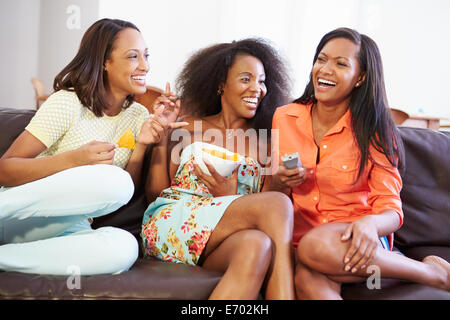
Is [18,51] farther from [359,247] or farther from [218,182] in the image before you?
[359,247]

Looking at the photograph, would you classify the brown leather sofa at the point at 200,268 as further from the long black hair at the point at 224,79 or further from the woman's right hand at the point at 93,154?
the long black hair at the point at 224,79

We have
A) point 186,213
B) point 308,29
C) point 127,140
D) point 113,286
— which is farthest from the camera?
point 308,29

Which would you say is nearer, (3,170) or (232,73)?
(3,170)

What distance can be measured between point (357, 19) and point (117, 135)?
347cm

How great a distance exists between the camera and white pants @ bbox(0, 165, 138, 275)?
48.4 inches

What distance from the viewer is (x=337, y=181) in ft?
4.85

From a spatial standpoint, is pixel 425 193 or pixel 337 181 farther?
pixel 425 193

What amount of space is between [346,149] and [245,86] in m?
0.49

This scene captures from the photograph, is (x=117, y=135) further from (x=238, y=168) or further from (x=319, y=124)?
(x=319, y=124)

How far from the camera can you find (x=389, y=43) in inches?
180

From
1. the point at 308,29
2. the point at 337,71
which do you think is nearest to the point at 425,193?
the point at 337,71

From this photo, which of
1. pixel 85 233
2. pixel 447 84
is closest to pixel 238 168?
pixel 85 233

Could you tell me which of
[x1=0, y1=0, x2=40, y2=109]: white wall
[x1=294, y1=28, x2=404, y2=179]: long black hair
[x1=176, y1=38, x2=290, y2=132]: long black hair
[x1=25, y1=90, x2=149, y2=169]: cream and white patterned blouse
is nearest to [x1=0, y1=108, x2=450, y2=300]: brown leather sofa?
[x1=25, y1=90, x2=149, y2=169]: cream and white patterned blouse

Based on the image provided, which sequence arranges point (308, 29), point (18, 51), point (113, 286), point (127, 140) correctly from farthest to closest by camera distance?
point (18, 51)
point (308, 29)
point (127, 140)
point (113, 286)
